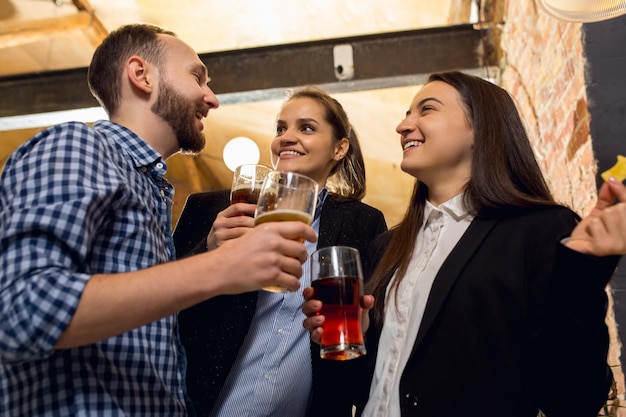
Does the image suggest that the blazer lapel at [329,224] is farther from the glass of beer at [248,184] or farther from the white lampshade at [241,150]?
the white lampshade at [241,150]

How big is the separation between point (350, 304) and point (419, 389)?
9.8 inches

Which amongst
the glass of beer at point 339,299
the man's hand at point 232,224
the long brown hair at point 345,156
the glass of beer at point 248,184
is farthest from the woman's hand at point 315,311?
the long brown hair at point 345,156

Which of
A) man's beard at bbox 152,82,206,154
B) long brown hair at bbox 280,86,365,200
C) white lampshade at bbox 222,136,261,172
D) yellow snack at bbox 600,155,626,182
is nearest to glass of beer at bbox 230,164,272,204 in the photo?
man's beard at bbox 152,82,206,154

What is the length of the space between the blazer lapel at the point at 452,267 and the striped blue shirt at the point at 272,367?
499mm

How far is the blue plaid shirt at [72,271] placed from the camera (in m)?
0.96

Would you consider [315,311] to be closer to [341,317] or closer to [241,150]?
[341,317]

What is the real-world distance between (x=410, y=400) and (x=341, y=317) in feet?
0.80

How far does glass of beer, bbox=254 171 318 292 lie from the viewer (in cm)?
124

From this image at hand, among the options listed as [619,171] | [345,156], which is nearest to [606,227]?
[619,171]

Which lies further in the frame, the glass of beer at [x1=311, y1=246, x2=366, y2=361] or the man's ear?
the man's ear

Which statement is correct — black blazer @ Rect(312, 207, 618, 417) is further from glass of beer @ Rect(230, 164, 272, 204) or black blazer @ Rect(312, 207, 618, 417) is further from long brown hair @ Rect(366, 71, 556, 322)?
glass of beer @ Rect(230, 164, 272, 204)

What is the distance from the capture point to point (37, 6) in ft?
12.4

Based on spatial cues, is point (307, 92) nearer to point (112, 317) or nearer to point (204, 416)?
point (204, 416)

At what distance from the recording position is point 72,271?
1037 millimetres
